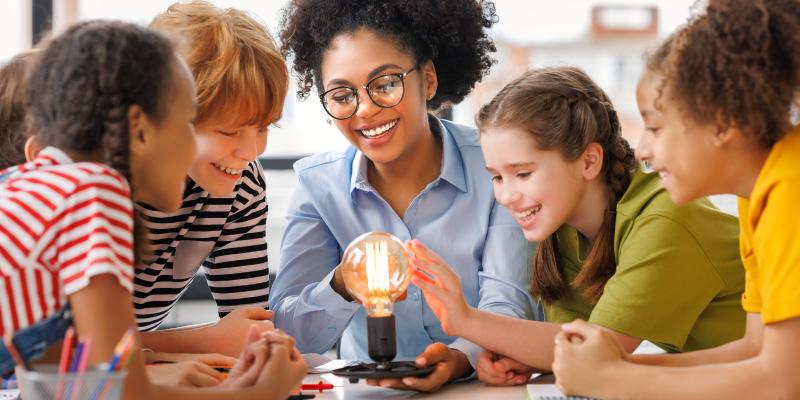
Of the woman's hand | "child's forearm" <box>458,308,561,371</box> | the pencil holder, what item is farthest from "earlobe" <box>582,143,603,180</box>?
the pencil holder

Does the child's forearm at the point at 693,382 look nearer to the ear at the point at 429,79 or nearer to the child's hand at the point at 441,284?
the child's hand at the point at 441,284

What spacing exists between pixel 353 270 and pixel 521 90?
548mm

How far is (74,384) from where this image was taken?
3.03ft

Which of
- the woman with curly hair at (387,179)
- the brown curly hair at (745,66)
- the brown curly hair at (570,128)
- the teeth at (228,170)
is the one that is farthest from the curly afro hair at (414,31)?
the brown curly hair at (745,66)

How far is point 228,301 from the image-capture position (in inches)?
81.8

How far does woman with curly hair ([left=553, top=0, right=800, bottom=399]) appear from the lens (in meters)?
1.31

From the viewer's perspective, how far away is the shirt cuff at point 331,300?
75.7 inches

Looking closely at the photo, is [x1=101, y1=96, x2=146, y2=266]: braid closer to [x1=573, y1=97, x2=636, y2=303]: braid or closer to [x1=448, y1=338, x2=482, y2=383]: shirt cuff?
[x1=448, y1=338, x2=482, y2=383]: shirt cuff

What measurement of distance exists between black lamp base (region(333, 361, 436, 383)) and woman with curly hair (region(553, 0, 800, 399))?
243mm

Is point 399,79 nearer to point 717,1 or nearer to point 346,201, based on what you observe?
point 346,201

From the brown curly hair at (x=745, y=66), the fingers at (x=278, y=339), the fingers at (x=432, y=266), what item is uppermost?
the brown curly hair at (x=745, y=66)

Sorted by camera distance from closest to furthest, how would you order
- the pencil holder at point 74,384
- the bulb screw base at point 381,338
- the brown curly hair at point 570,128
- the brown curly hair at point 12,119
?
the pencil holder at point 74,384
the bulb screw base at point 381,338
the brown curly hair at point 12,119
the brown curly hair at point 570,128

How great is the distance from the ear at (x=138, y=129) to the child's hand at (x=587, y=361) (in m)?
0.69

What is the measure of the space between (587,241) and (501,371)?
0.45 m
